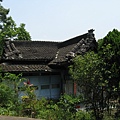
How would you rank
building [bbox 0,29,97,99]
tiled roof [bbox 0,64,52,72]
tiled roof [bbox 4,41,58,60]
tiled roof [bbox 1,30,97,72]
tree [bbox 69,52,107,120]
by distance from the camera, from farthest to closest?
tiled roof [bbox 4,41,58,60]
tiled roof [bbox 1,30,97,72]
building [bbox 0,29,97,99]
tiled roof [bbox 0,64,52,72]
tree [bbox 69,52,107,120]

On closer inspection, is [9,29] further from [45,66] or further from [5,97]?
[5,97]

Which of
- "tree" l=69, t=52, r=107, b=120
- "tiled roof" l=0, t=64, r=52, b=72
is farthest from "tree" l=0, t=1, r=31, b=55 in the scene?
"tree" l=69, t=52, r=107, b=120

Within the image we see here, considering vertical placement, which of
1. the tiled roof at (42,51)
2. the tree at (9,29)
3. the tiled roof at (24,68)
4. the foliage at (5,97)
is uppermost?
the tree at (9,29)

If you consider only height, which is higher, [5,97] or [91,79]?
[91,79]

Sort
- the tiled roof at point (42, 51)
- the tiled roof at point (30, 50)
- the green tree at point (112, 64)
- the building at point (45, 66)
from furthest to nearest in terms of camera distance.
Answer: the tiled roof at point (30, 50)
the tiled roof at point (42, 51)
the building at point (45, 66)
the green tree at point (112, 64)

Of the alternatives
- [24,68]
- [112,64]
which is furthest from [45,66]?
[112,64]

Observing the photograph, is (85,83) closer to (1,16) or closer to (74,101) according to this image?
(74,101)

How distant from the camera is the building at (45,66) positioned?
15.1 metres

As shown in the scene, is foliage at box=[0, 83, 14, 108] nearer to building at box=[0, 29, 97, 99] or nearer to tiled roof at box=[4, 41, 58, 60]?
building at box=[0, 29, 97, 99]

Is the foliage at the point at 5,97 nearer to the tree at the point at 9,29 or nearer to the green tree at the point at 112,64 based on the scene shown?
the green tree at the point at 112,64

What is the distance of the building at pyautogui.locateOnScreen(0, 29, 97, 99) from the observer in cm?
1512

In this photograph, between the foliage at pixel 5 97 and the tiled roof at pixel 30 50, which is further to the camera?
the tiled roof at pixel 30 50

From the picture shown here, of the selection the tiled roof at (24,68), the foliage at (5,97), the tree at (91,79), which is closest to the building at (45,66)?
the tiled roof at (24,68)

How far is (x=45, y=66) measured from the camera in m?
16.2
